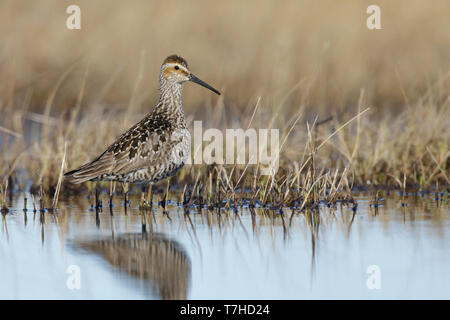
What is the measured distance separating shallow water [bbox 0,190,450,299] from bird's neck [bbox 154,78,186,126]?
3.92 ft

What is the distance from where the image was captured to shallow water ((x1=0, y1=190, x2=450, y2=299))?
21.7ft

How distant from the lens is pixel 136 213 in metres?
10.1

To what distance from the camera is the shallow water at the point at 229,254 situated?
6629 millimetres

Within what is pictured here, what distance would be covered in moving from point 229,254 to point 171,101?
3.52 m

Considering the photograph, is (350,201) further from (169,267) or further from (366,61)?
(366,61)

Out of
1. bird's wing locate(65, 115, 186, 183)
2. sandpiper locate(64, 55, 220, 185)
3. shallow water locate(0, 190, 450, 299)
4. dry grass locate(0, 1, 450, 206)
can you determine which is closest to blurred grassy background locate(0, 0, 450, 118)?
dry grass locate(0, 1, 450, 206)

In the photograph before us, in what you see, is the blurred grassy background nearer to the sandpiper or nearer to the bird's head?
the bird's head

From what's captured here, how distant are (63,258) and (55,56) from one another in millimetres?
12011

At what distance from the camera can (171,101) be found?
1081cm

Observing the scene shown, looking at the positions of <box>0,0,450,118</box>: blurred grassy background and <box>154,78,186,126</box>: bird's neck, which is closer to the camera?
<box>154,78,186,126</box>: bird's neck

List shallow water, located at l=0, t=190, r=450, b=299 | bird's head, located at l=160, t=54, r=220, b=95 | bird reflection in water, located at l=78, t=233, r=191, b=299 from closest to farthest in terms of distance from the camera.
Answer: shallow water, located at l=0, t=190, r=450, b=299 < bird reflection in water, located at l=78, t=233, r=191, b=299 < bird's head, located at l=160, t=54, r=220, b=95

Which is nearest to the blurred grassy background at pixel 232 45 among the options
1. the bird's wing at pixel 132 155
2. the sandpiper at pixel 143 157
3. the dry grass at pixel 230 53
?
the dry grass at pixel 230 53

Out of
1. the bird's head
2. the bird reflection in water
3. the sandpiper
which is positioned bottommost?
the bird reflection in water

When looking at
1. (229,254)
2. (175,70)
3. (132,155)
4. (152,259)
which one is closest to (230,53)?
(175,70)
